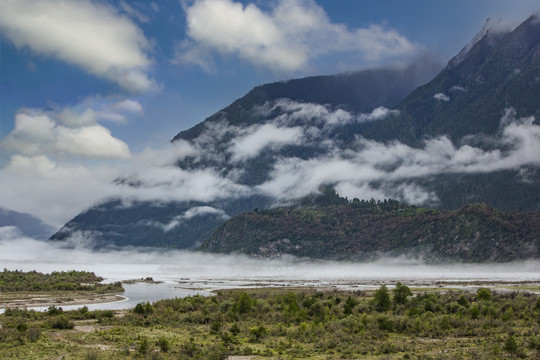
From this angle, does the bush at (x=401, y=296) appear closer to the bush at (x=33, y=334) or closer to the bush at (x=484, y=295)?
the bush at (x=484, y=295)

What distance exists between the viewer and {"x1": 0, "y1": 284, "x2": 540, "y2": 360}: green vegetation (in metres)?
49.8

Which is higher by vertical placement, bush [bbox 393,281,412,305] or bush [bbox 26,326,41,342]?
bush [bbox 393,281,412,305]

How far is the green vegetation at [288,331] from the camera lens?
49.8 meters

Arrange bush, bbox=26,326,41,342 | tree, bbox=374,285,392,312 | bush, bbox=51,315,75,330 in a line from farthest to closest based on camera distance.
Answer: tree, bbox=374,285,392,312
bush, bbox=51,315,75,330
bush, bbox=26,326,41,342

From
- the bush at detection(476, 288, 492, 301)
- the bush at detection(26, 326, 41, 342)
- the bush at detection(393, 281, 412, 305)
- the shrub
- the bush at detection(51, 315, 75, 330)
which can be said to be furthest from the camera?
the bush at detection(476, 288, 492, 301)

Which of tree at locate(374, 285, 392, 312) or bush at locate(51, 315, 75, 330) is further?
tree at locate(374, 285, 392, 312)

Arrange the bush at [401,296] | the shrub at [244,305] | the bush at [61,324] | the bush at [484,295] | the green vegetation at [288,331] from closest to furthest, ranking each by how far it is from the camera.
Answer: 1. the green vegetation at [288,331]
2. the bush at [61,324]
3. the shrub at [244,305]
4. the bush at [401,296]
5. the bush at [484,295]

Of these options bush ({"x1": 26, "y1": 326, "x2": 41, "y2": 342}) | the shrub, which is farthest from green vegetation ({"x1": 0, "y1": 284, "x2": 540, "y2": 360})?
bush ({"x1": 26, "y1": 326, "x2": 41, "y2": 342})

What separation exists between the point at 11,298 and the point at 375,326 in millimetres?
97729

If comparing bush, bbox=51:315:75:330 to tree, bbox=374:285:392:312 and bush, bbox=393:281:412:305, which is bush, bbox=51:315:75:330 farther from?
bush, bbox=393:281:412:305

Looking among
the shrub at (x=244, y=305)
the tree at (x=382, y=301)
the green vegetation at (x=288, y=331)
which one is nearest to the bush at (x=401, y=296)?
the green vegetation at (x=288, y=331)

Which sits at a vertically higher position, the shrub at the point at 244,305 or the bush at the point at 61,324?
the shrub at the point at 244,305

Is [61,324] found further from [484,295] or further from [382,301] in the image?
[484,295]

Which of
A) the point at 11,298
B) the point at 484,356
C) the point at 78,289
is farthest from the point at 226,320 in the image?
the point at 78,289
